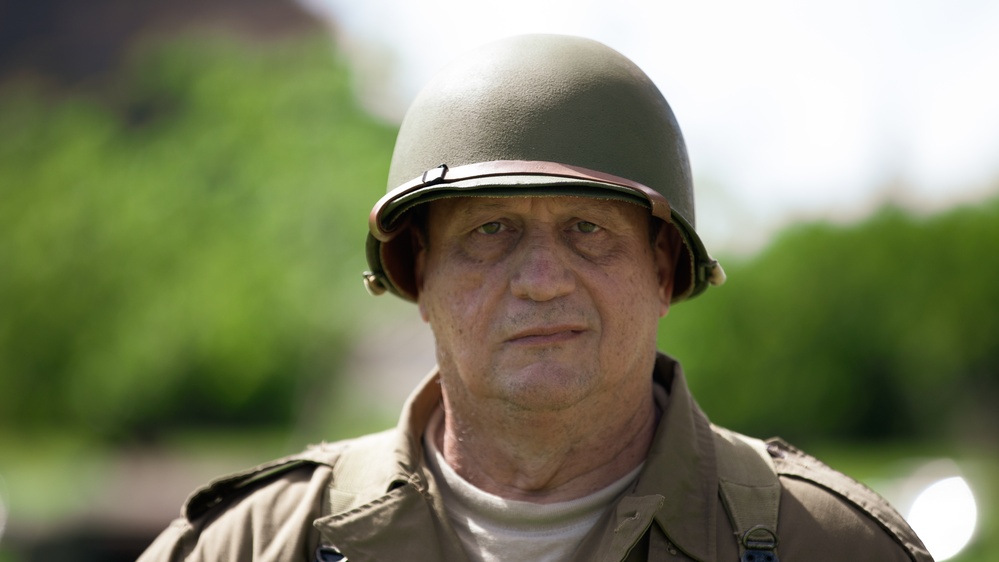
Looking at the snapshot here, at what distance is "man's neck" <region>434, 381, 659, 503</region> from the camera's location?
11.7 feet

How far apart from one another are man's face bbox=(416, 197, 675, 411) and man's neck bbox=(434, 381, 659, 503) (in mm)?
77

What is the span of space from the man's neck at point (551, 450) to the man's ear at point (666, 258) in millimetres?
381

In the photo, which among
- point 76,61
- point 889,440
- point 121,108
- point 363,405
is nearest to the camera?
point 889,440

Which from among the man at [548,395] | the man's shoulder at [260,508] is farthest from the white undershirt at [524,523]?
the man's shoulder at [260,508]

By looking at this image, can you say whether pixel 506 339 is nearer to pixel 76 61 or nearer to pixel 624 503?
pixel 624 503

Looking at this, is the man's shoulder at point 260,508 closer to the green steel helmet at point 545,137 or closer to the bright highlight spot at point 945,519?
the green steel helmet at point 545,137

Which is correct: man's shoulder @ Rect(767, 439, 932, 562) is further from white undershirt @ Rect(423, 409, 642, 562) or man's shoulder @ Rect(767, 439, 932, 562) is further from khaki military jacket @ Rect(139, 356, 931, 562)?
white undershirt @ Rect(423, 409, 642, 562)

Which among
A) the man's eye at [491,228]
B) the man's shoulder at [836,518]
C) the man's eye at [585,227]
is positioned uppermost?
the man's eye at [491,228]

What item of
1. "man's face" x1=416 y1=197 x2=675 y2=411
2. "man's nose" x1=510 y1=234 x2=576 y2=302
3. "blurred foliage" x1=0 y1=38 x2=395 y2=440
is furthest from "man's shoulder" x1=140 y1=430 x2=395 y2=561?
"blurred foliage" x1=0 y1=38 x2=395 y2=440

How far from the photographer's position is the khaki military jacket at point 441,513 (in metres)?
3.34

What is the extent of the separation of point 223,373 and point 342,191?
4.34 meters

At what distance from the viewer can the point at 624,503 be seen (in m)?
3.37

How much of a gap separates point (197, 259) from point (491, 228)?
17.4 metres

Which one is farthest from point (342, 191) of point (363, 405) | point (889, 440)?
point (889, 440)
